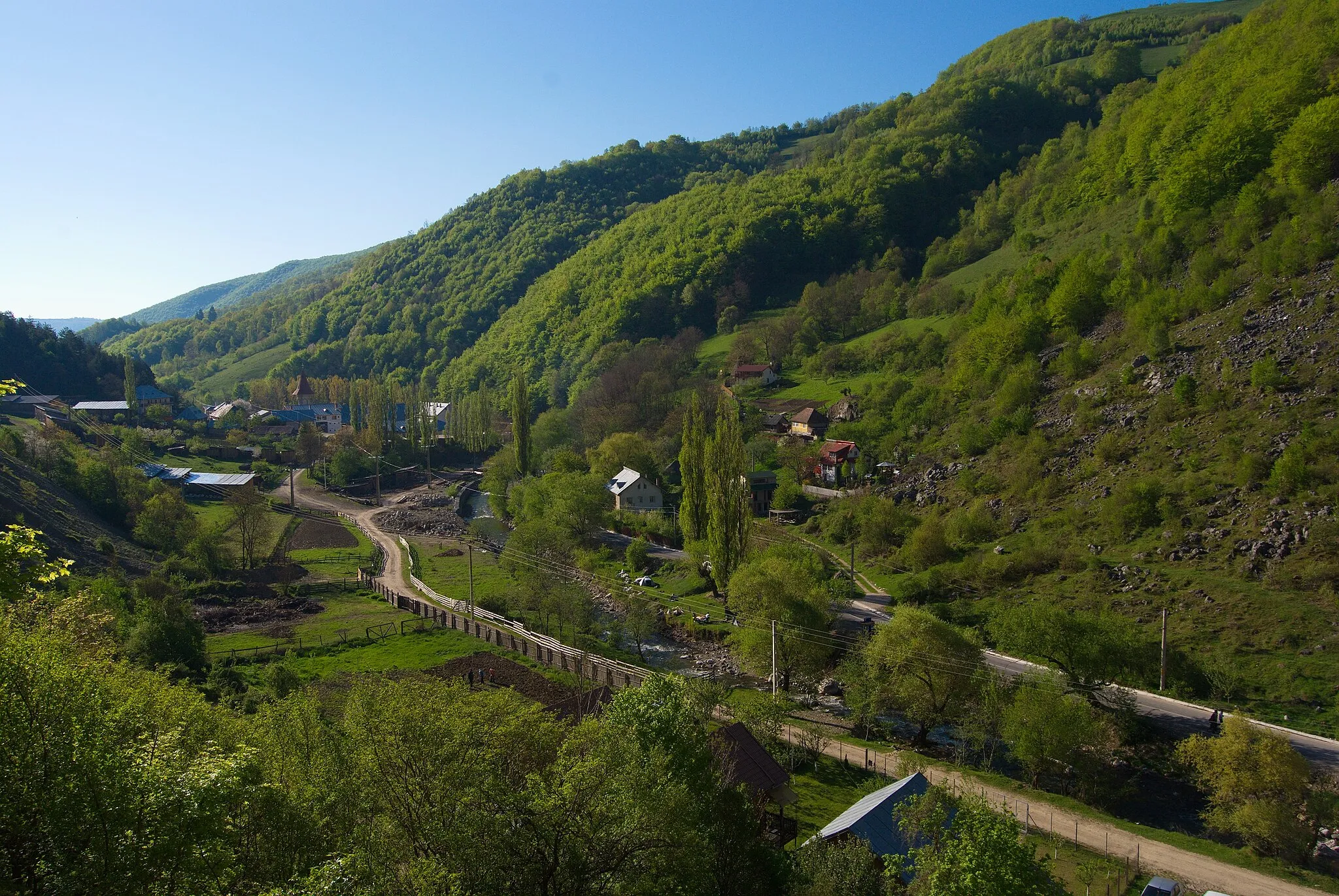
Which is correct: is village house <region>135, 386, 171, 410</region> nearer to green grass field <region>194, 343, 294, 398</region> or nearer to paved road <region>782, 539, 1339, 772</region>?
green grass field <region>194, 343, 294, 398</region>

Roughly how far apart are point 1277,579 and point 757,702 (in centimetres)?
Result: 2296

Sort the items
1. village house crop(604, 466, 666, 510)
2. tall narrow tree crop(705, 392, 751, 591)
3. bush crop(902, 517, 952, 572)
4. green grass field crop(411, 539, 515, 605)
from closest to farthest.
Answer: tall narrow tree crop(705, 392, 751, 591), bush crop(902, 517, 952, 572), green grass field crop(411, 539, 515, 605), village house crop(604, 466, 666, 510)

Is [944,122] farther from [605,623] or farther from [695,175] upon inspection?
[605,623]

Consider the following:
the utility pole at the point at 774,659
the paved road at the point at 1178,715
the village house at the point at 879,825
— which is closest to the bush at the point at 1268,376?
the paved road at the point at 1178,715

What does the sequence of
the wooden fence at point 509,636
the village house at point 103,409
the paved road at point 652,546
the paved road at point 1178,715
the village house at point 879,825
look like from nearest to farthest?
the village house at point 879,825, the paved road at point 1178,715, the wooden fence at point 509,636, the paved road at point 652,546, the village house at point 103,409

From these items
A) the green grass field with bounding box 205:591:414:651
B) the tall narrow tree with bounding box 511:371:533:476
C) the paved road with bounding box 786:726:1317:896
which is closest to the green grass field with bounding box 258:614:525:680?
the green grass field with bounding box 205:591:414:651

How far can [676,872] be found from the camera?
461 inches

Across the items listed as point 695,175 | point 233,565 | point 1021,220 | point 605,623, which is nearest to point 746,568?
point 605,623

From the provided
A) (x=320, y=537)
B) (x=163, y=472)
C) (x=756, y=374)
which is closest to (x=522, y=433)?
(x=320, y=537)

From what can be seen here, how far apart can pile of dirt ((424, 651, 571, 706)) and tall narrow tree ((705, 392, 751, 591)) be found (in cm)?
1299

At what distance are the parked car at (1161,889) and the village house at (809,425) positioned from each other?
51.0 metres

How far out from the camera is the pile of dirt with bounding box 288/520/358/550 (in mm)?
59000

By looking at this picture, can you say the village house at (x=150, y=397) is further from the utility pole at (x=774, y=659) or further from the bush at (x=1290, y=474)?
the bush at (x=1290, y=474)

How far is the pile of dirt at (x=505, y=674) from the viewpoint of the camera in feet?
104
